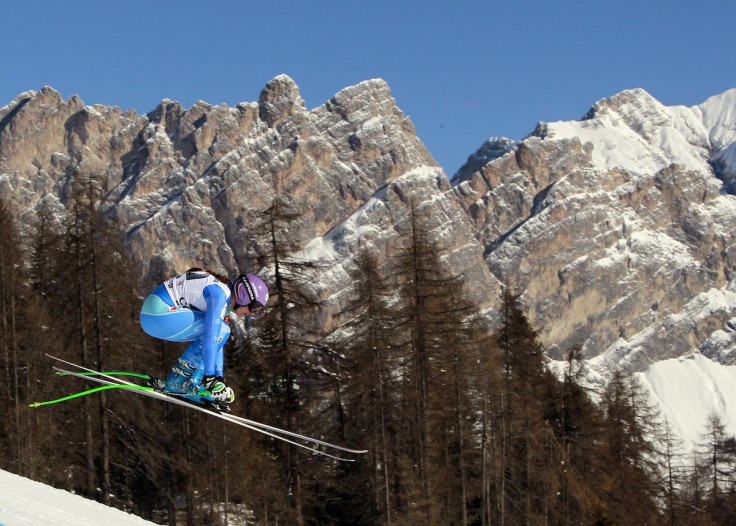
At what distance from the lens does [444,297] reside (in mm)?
27328

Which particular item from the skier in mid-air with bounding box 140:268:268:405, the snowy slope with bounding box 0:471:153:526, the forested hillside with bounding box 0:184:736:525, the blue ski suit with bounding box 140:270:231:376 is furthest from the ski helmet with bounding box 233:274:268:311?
the forested hillside with bounding box 0:184:736:525

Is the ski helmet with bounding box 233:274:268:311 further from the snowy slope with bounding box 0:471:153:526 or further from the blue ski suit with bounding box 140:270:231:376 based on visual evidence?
the snowy slope with bounding box 0:471:153:526

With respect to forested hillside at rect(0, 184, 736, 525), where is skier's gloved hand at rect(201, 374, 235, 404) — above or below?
below

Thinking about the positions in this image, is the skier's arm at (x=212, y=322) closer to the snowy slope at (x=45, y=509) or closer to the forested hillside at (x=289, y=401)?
the snowy slope at (x=45, y=509)

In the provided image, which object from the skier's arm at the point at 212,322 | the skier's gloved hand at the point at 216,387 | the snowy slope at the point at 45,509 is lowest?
the snowy slope at the point at 45,509

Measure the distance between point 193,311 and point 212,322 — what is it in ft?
1.19

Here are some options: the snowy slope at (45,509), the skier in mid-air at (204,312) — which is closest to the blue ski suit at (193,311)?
the skier in mid-air at (204,312)

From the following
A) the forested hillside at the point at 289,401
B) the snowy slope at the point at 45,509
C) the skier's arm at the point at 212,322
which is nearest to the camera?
the skier's arm at the point at 212,322

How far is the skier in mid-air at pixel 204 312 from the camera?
7.98m

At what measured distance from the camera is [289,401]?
24.7 metres

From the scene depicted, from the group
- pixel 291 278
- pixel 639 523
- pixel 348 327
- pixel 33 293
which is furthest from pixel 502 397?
pixel 33 293

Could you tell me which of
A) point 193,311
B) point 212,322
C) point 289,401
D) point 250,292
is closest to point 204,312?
point 193,311

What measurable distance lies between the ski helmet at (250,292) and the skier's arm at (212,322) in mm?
130

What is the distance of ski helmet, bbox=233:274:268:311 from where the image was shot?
26.1ft
